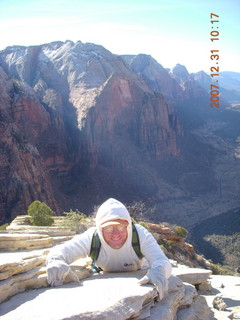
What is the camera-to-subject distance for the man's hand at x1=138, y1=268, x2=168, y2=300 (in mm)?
5551

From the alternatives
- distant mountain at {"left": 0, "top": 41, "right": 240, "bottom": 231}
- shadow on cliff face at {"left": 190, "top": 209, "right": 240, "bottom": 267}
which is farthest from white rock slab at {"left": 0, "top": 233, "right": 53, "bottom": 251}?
shadow on cliff face at {"left": 190, "top": 209, "right": 240, "bottom": 267}

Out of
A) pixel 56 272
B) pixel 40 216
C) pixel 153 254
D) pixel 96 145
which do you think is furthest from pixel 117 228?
pixel 96 145

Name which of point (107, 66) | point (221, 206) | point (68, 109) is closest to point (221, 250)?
→ point (221, 206)

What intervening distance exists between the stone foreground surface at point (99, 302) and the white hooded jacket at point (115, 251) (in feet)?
0.69

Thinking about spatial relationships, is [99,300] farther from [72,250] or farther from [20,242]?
[20,242]

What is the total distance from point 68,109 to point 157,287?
66788 mm

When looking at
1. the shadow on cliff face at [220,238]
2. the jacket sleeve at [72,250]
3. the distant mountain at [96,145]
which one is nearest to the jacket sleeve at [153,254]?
the jacket sleeve at [72,250]

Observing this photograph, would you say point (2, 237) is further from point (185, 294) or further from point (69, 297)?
point (185, 294)

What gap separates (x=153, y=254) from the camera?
19.5 ft

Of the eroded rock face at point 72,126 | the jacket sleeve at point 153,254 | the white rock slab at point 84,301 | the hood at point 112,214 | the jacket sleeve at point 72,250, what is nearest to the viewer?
the white rock slab at point 84,301

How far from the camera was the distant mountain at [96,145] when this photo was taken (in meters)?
39.3

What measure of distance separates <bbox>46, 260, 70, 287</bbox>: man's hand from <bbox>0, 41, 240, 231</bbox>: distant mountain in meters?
27.4

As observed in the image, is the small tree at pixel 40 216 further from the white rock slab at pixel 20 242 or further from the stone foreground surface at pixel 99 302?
the stone foreground surface at pixel 99 302

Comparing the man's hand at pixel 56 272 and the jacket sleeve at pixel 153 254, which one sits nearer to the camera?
the man's hand at pixel 56 272
